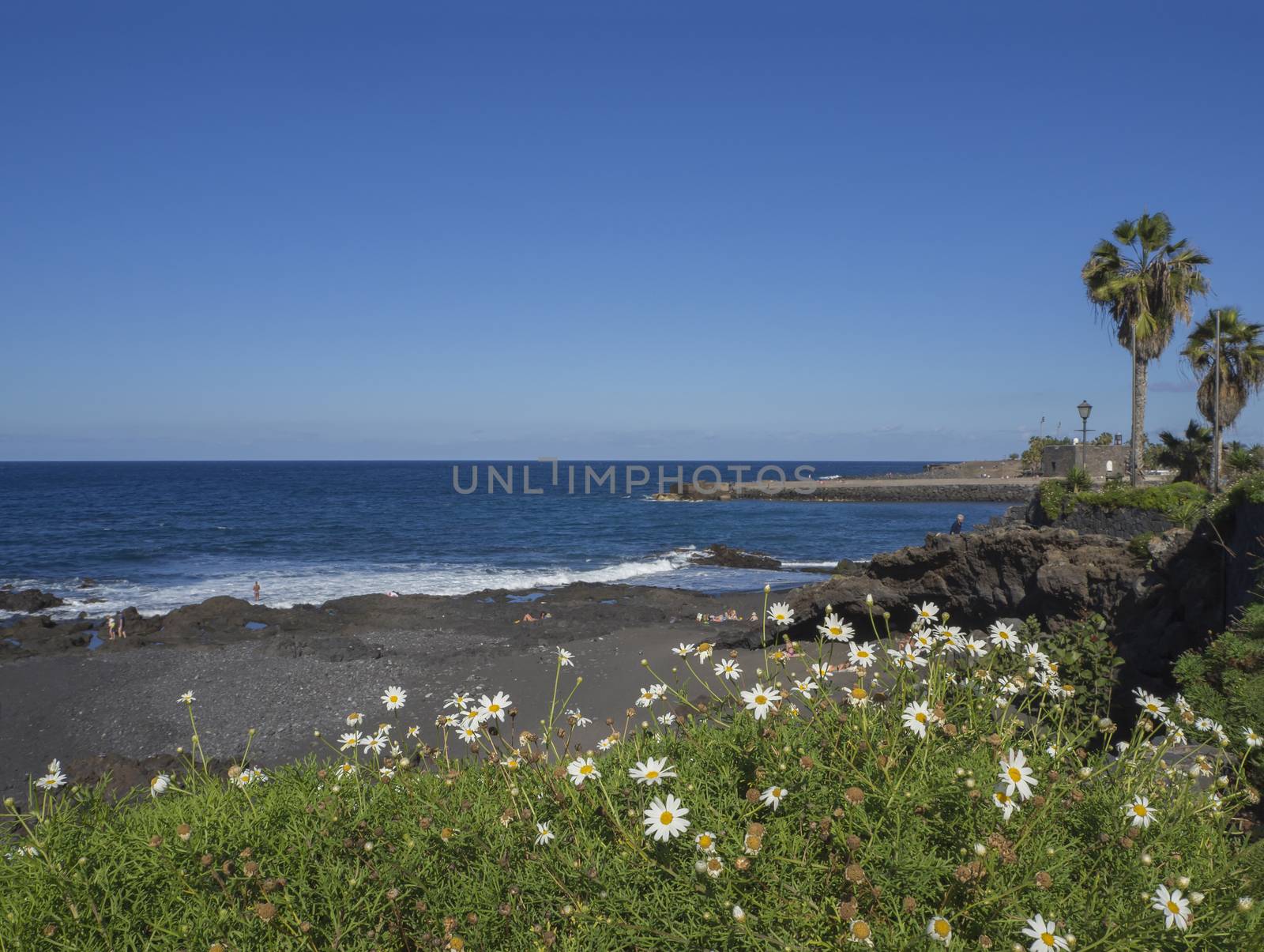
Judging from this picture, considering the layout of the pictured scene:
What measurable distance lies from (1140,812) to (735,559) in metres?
31.5

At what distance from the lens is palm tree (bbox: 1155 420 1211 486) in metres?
29.3

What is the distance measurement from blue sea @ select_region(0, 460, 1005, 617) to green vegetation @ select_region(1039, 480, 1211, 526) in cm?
1067

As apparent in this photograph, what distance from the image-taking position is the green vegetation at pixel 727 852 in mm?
2172

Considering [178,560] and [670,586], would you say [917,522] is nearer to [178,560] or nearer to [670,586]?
[670,586]

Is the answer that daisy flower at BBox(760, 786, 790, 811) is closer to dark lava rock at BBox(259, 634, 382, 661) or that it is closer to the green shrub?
the green shrub

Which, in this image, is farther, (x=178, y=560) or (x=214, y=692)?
(x=178, y=560)

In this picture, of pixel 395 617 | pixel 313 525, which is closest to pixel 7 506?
pixel 313 525

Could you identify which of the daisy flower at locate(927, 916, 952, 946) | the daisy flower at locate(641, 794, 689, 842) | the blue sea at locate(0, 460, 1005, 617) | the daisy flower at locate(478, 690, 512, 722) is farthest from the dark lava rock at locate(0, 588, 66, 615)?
the daisy flower at locate(927, 916, 952, 946)

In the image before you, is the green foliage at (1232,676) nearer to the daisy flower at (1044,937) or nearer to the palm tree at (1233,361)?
the daisy flower at (1044,937)

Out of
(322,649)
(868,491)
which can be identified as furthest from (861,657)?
(868,491)

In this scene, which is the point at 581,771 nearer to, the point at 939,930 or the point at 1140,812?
the point at 939,930

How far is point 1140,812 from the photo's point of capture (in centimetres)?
238

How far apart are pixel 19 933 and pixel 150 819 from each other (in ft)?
1.90

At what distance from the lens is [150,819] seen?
9.68 ft
